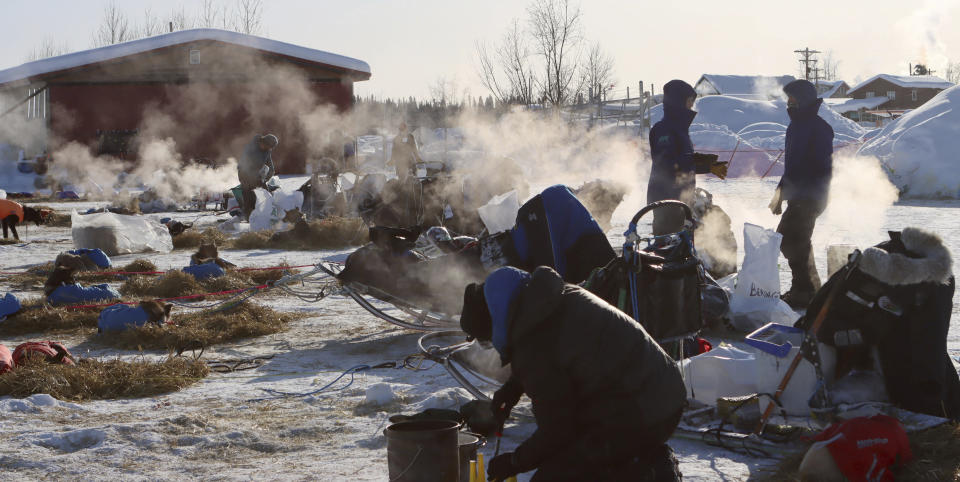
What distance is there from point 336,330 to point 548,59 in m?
29.1

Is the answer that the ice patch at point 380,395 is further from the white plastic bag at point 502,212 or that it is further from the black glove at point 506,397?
the white plastic bag at point 502,212

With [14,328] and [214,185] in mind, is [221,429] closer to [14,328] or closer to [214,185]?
[14,328]

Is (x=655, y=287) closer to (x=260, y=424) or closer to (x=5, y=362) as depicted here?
(x=260, y=424)

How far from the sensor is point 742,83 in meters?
58.8

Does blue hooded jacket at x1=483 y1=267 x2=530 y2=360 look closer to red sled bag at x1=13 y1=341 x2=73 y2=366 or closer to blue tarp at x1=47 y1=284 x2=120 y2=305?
red sled bag at x1=13 y1=341 x2=73 y2=366

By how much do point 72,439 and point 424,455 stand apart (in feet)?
6.58

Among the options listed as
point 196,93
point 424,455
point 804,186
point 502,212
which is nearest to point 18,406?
point 424,455

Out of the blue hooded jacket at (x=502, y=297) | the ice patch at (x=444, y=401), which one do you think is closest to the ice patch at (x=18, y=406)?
the ice patch at (x=444, y=401)

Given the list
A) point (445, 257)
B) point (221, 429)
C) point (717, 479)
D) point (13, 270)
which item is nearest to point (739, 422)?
point (717, 479)

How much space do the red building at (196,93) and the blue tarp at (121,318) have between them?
23.7 meters

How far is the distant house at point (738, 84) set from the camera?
57781 millimetres

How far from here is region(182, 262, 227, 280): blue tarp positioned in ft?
33.7

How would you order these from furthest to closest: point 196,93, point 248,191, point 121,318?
point 196,93, point 248,191, point 121,318

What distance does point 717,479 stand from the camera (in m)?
4.14
